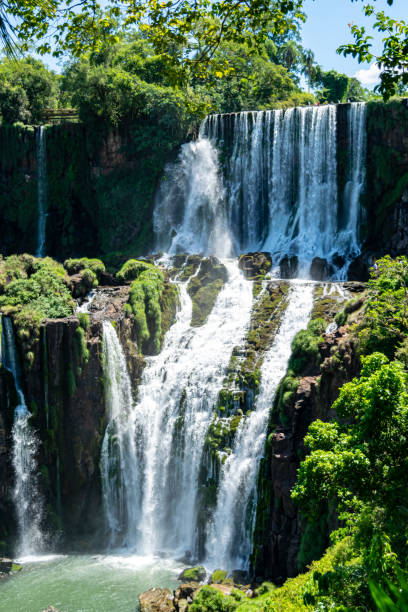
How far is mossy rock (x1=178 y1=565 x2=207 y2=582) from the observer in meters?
19.2

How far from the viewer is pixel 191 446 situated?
23.3 meters

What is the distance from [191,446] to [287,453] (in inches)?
197

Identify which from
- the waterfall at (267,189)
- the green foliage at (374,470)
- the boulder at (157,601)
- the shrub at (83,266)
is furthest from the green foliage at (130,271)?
the green foliage at (374,470)

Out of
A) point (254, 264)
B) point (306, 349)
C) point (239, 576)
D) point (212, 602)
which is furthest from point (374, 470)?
point (254, 264)

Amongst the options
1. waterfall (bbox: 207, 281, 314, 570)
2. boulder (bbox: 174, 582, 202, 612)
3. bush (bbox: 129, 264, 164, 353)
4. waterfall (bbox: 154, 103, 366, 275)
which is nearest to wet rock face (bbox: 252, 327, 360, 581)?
waterfall (bbox: 207, 281, 314, 570)

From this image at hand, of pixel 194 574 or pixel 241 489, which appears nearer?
Answer: pixel 194 574

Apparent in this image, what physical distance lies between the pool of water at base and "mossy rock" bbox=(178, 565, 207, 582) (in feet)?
0.99

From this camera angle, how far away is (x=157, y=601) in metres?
17.7

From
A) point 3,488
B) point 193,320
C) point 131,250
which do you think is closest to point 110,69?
point 131,250

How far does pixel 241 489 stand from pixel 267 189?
2039 cm

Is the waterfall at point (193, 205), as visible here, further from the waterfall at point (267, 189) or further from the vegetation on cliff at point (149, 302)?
the vegetation on cliff at point (149, 302)

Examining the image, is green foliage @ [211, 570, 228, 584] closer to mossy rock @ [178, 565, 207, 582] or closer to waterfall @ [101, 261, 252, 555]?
mossy rock @ [178, 565, 207, 582]

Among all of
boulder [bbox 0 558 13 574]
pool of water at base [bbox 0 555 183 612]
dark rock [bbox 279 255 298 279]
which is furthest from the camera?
dark rock [bbox 279 255 298 279]

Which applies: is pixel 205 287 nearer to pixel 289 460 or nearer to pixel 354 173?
pixel 354 173
